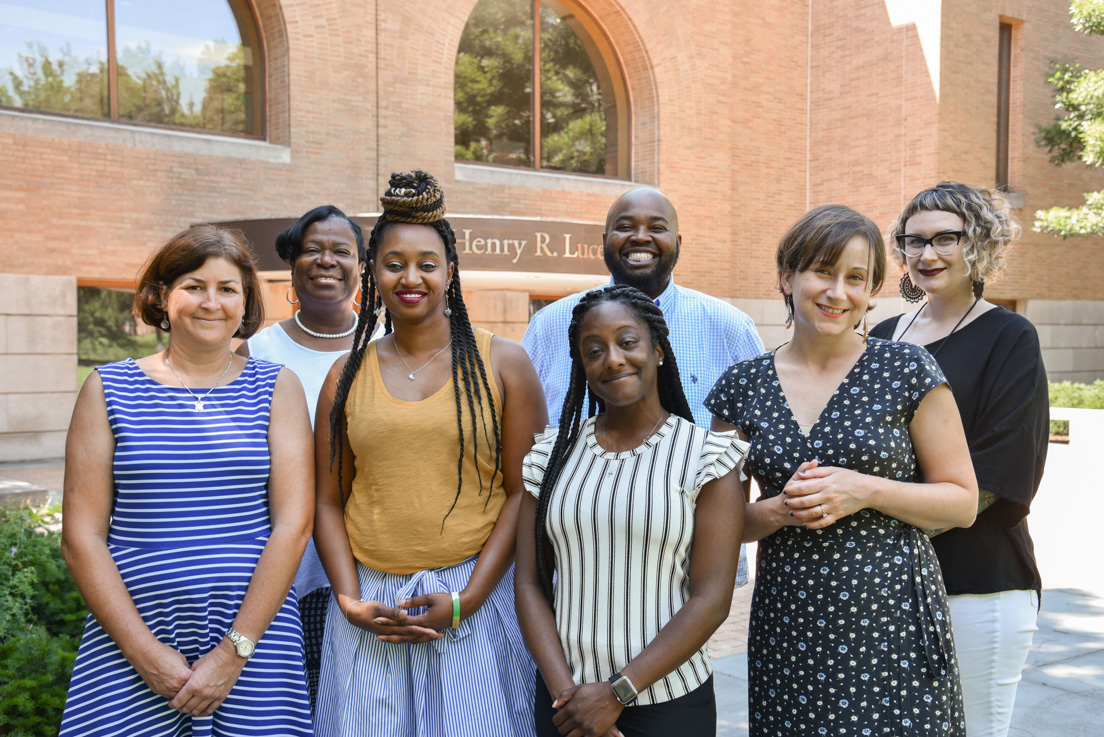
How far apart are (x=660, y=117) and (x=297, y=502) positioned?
52.7 ft

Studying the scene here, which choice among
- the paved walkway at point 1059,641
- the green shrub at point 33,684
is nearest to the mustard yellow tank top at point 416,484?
the green shrub at point 33,684

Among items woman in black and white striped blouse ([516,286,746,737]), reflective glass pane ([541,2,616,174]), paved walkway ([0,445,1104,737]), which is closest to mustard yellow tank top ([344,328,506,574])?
woman in black and white striped blouse ([516,286,746,737])

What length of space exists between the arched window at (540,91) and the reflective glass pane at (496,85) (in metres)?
0.02

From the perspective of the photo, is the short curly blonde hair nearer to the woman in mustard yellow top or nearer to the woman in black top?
the woman in black top

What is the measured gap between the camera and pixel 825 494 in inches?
89.7

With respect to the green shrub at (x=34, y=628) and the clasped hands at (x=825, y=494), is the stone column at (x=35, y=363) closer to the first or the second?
the green shrub at (x=34, y=628)

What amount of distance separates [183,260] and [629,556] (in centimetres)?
157

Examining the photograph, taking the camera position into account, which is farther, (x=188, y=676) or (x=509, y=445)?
(x=509, y=445)

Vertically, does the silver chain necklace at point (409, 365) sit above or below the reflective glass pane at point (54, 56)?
below

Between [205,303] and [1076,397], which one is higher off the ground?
[205,303]

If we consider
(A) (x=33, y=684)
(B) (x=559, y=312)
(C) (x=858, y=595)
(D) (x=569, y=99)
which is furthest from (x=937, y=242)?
(D) (x=569, y=99)

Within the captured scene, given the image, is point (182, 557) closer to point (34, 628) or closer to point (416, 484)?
point (416, 484)

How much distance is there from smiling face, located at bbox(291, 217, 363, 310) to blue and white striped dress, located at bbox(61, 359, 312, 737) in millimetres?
1155

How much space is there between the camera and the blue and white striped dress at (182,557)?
241 cm
